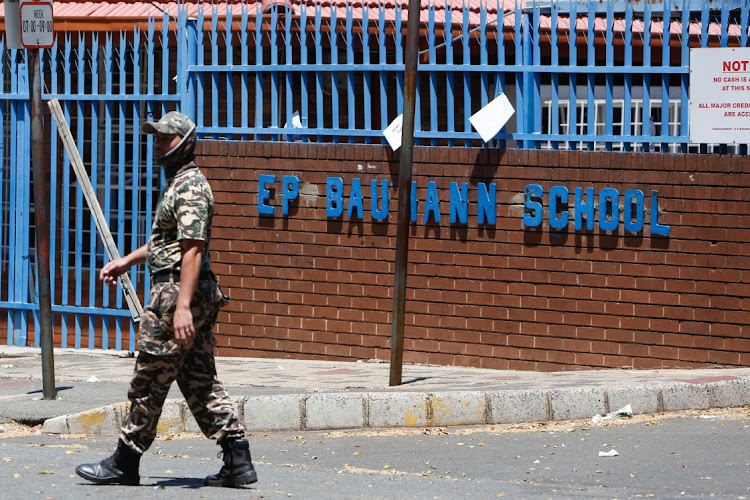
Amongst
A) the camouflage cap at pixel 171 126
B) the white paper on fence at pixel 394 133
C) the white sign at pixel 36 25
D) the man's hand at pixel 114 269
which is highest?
the white sign at pixel 36 25

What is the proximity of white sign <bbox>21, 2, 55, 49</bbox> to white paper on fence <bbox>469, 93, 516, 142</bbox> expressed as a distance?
10.2 ft

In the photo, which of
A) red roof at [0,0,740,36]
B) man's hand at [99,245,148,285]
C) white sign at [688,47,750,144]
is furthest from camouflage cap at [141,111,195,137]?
white sign at [688,47,750,144]

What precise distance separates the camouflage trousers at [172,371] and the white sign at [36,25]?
9.40ft

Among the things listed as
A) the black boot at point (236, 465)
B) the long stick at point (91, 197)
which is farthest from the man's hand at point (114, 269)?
the long stick at point (91, 197)

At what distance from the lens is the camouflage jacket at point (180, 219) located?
4.99 m

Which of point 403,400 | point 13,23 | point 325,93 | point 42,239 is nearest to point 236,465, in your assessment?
point 403,400

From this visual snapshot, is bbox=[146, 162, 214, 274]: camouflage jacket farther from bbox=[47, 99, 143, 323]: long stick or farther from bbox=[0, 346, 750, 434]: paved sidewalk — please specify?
bbox=[47, 99, 143, 323]: long stick

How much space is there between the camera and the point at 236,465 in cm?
520

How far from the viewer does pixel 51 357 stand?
7410mm

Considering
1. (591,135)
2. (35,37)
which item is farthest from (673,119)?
(35,37)

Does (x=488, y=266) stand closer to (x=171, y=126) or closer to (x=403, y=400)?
(x=403, y=400)

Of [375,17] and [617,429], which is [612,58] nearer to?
[375,17]

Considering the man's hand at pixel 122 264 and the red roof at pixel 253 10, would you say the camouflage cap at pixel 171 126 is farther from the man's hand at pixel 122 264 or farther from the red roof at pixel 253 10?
the red roof at pixel 253 10

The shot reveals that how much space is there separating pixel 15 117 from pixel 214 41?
2.10 metres
